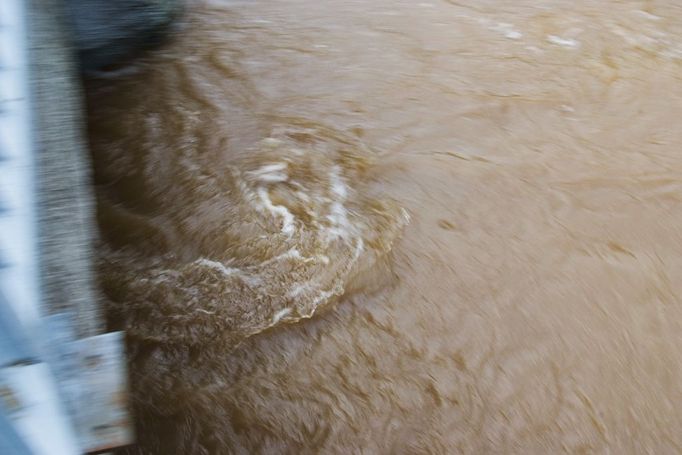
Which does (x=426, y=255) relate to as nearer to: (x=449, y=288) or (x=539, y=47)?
(x=449, y=288)

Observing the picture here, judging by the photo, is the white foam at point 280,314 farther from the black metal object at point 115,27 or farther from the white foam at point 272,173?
the black metal object at point 115,27

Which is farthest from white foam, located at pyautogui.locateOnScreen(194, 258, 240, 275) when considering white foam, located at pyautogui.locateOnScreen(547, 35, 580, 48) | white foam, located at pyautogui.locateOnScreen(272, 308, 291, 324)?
white foam, located at pyautogui.locateOnScreen(547, 35, 580, 48)

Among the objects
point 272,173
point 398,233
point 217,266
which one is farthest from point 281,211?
point 398,233

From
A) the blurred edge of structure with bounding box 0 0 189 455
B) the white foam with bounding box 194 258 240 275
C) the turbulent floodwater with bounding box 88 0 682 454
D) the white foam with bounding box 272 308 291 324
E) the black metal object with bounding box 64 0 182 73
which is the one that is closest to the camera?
the blurred edge of structure with bounding box 0 0 189 455

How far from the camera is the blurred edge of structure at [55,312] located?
1176 millimetres

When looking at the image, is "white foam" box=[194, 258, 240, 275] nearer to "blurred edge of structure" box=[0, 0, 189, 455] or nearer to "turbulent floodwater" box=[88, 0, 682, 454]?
"turbulent floodwater" box=[88, 0, 682, 454]

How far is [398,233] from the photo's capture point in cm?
293

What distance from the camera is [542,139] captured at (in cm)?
342

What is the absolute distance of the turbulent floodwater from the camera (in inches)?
92.4

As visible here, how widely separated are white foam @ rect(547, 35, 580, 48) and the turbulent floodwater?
0.02 metres

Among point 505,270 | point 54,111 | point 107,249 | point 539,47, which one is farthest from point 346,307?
point 539,47

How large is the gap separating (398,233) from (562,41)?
1.92 metres

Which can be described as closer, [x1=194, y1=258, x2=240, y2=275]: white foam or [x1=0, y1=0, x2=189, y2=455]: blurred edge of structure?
[x1=0, y1=0, x2=189, y2=455]: blurred edge of structure

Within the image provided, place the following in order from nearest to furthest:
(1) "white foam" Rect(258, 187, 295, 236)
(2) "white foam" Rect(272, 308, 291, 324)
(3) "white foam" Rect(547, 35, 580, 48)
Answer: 1. (2) "white foam" Rect(272, 308, 291, 324)
2. (1) "white foam" Rect(258, 187, 295, 236)
3. (3) "white foam" Rect(547, 35, 580, 48)
